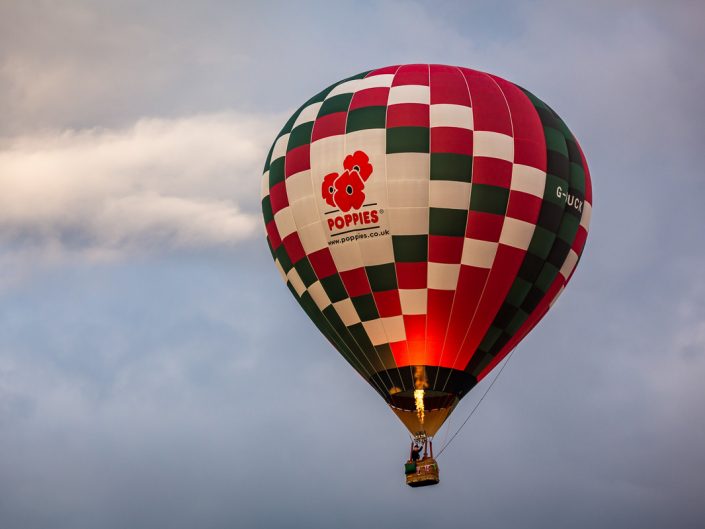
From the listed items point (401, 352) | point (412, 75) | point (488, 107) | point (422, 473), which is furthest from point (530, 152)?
point (422, 473)

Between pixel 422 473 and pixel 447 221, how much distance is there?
15.0 feet

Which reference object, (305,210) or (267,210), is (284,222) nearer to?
(305,210)

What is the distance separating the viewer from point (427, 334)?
99.5ft

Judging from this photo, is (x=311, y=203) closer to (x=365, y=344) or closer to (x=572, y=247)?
(x=365, y=344)

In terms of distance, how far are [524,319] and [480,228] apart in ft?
7.27

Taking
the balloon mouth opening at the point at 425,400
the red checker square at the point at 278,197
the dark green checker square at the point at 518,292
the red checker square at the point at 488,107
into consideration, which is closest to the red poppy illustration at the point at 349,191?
the red checker square at the point at 278,197

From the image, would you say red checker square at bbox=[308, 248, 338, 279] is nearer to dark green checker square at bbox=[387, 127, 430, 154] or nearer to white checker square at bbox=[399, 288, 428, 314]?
white checker square at bbox=[399, 288, 428, 314]

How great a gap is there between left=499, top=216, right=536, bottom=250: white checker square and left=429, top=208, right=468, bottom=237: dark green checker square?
31.7 inches

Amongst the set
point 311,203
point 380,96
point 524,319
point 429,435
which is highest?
point 380,96

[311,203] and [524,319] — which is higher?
[311,203]

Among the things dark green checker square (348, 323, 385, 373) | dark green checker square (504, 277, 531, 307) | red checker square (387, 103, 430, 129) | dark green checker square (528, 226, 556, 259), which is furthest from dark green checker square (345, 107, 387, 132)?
dark green checker square (504, 277, 531, 307)

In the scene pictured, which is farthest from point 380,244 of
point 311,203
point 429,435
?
point 429,435

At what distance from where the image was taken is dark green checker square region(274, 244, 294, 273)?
31.8 meters

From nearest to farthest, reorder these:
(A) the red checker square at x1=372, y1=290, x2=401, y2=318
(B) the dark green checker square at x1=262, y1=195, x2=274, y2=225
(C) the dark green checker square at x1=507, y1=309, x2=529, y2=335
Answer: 1. (A) the red checker square at x1=372, y1=290, x2=401, y2=318
2. (C) the dark green checker square at x1=507, y1=309, x2=529, y2=335
3. (B) the dark green checker square at x1=262, y1=195, x2=274, y2=225
